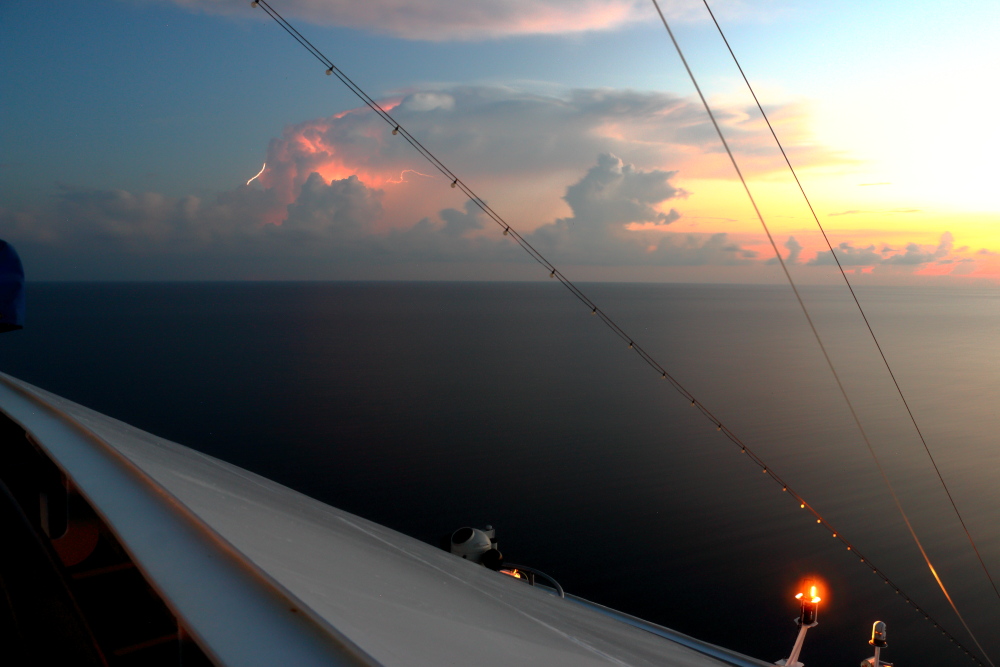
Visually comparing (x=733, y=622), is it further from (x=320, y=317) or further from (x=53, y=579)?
(x=320, y=317)

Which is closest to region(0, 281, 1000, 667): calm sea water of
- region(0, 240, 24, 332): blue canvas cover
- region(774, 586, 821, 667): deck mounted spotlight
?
region(774, 586, 821, 667): deck mounted spotlight

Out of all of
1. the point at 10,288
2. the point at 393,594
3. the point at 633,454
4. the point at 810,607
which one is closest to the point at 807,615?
the point at 810,607

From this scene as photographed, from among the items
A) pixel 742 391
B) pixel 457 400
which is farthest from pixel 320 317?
pixel 742 391

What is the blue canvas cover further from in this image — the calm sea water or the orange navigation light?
the calm sea water

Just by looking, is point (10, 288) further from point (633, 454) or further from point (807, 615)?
point (633, 454)

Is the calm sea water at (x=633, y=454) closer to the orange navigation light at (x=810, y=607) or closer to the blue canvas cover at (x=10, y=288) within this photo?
the orange navigation light at (x=810, y=607)

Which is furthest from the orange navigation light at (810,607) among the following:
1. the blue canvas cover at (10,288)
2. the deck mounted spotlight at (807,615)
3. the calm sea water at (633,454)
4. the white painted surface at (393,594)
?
the calm sea water at (633,454)
